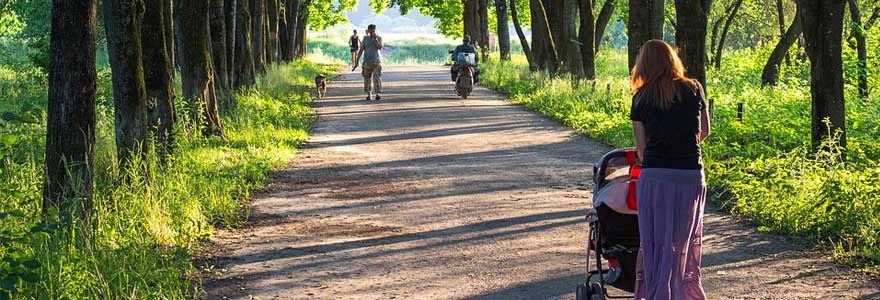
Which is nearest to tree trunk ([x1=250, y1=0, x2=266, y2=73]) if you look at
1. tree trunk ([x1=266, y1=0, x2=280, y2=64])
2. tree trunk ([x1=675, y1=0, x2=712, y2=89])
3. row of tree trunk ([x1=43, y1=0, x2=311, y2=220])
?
tree trunk ([x1=266, y1=0, x2=280, y2=64])

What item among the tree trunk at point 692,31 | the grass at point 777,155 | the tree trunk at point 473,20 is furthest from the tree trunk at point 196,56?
the tree trunk at point 473,20

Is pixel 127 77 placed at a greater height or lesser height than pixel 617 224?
greater

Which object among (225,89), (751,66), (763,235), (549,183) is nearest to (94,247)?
(763,235)

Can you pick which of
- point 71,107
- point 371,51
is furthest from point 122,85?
point 371,51

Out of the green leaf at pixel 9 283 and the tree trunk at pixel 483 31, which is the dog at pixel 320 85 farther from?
the green leaf at pixel 9 283

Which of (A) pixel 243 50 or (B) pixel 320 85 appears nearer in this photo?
(A) pixel 243 50

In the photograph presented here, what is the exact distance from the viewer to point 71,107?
364 inches

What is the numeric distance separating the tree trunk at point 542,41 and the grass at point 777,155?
141 centimetres

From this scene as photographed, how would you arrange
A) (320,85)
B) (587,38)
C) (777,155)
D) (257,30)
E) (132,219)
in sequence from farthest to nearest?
1. (257,30)
2. (320,85)
3. (587,38)
4. (777,155)
5. (132,219)

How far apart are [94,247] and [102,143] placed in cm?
524

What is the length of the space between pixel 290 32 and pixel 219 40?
2724cm

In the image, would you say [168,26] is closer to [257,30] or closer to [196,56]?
[196,56]

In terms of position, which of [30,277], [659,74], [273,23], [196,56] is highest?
[273,23]

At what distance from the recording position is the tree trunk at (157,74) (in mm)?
13844
